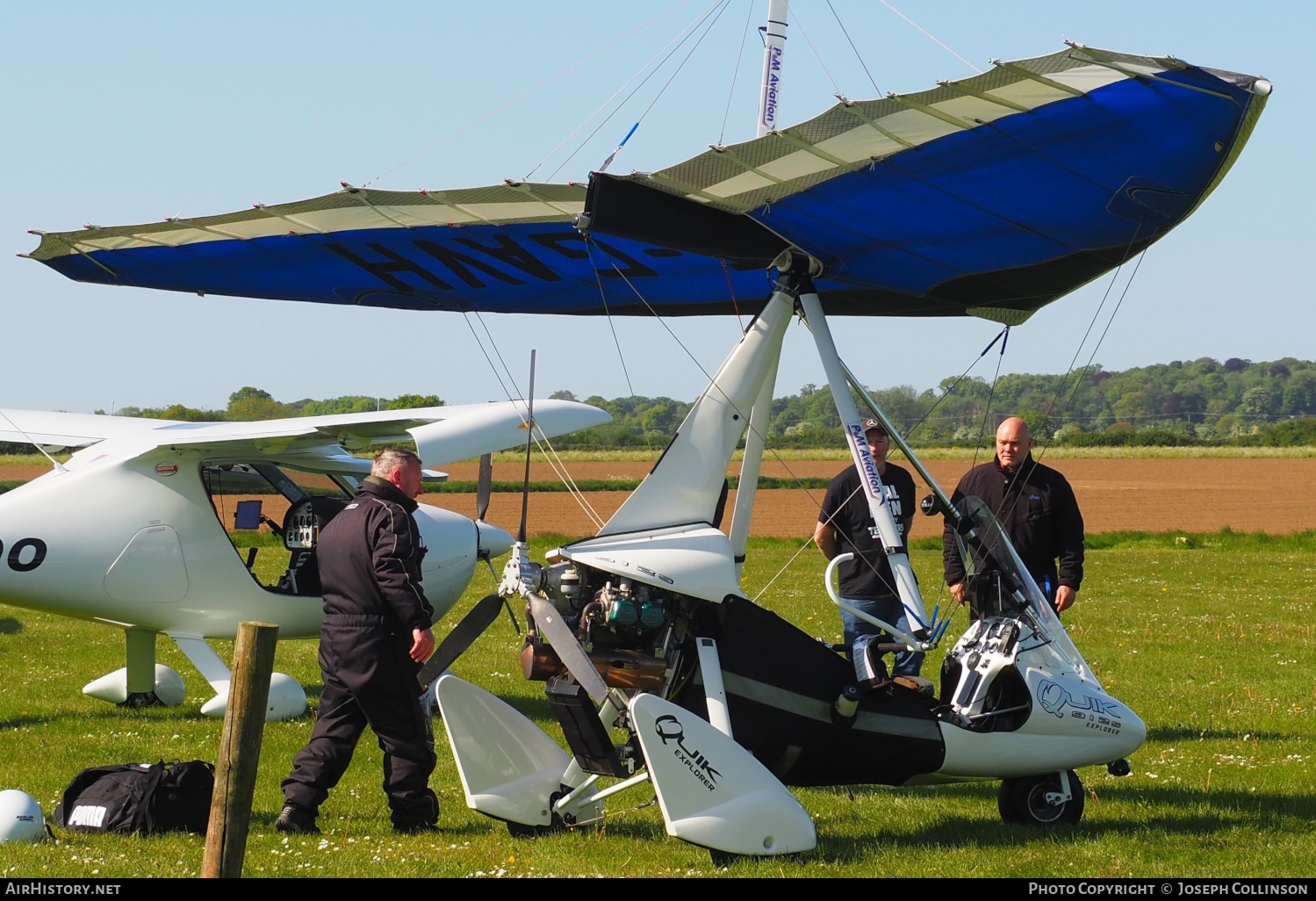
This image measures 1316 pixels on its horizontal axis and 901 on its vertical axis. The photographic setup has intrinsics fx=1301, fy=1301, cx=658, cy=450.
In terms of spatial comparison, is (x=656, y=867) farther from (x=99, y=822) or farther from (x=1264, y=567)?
(x=1264, y=567)

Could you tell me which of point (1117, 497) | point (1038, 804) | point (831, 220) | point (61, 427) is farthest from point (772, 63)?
point (1117, 497)

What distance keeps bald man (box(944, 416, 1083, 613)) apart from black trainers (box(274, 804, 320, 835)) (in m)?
4.11

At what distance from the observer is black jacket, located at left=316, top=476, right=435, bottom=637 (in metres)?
6.53

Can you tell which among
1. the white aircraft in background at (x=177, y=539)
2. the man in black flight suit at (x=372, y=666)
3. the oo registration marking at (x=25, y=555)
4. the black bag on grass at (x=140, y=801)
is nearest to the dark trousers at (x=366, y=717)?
the man in black flight suit at (x=372, y=666)

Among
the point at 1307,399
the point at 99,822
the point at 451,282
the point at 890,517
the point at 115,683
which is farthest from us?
the point at 1307,399

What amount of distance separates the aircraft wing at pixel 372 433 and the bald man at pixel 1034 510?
2976 millimetres

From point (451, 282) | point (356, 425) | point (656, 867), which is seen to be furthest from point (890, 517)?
point (356, 425)

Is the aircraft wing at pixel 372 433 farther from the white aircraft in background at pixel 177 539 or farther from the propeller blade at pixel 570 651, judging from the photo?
the propeller blade at pixel 570 651

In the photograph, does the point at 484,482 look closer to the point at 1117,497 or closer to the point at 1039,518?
the point at 1039,518

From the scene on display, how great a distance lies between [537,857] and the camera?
20.6 feet

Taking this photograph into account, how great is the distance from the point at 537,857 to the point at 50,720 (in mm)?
5396

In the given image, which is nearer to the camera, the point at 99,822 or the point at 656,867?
the point at 656,867

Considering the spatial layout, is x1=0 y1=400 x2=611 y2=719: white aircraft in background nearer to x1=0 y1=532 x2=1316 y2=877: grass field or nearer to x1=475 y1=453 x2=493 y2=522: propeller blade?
x1=475 y1=453 x2=493 y2=522: propeller blade

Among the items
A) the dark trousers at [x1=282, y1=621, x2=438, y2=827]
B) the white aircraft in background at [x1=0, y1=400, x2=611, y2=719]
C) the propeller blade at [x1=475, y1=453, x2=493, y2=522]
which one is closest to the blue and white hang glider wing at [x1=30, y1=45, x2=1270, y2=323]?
the propeller blade at [x1=475, y1=453, x2=493, y2=522]
